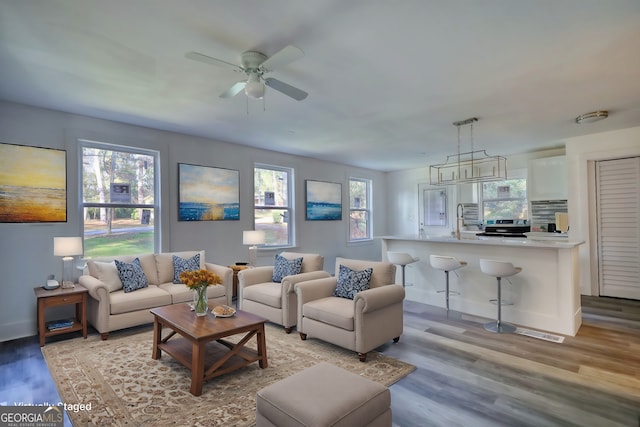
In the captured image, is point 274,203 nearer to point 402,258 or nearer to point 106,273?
point 402,258

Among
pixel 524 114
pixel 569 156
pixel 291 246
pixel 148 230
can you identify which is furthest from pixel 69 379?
pixel 569 156

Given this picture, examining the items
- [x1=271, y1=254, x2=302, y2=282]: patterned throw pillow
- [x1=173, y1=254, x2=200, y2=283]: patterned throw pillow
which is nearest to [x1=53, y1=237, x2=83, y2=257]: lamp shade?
[x1=173, y1=254, x2=200, y2=283]: patterned throw pillow

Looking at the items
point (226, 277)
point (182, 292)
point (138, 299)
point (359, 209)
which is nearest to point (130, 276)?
point (138, 299)

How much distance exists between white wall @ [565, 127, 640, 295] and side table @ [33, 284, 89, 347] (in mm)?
6941

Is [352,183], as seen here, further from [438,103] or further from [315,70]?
[315,70]

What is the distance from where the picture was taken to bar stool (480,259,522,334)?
3.63m

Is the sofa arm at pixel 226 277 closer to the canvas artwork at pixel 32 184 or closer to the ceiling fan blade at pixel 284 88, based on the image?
the canvas artwork at pixel 32 184

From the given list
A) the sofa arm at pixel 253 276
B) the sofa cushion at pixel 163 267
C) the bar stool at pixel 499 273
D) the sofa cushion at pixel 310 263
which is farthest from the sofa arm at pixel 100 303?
the bar stool at pixel 499 273

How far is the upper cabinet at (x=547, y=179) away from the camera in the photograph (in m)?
5.79

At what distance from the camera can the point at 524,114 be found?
13.4 feet

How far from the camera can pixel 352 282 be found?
3.53m

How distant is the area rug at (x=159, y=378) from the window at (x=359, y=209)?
4.75 meters

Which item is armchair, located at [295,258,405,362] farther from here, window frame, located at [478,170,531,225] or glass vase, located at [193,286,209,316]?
window frame, located at [478,170,531,225]

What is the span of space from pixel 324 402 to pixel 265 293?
250 centimetres
